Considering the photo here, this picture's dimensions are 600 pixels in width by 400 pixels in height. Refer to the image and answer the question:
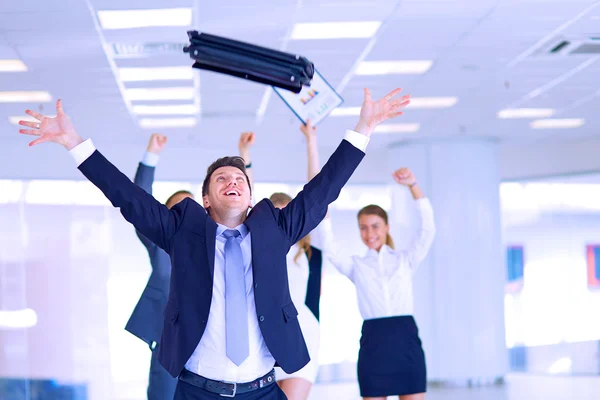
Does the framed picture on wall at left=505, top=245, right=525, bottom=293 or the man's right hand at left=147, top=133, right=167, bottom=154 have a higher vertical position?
the man's right hand at left=147, top=133, right=167, bottom=154

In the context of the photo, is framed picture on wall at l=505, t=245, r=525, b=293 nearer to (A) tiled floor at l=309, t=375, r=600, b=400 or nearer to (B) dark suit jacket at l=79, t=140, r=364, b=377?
(A) tiled floor at l=309, t=375, r=600, b=400

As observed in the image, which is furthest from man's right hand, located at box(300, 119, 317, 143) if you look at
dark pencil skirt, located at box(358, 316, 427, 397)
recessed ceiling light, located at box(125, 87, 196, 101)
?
recessed ceiling light, located at box(125, 87, 196, 101)

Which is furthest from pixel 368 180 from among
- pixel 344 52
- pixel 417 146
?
pixel 344 52

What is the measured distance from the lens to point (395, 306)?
15.5 feet

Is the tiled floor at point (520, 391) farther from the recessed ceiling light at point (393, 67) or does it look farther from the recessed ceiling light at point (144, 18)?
the recessed ceiling light at point (144, 18)

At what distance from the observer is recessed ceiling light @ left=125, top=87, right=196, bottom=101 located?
7816mm

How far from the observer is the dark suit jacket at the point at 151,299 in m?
4.26

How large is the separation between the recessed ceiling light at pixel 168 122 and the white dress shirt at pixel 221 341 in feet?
23.1

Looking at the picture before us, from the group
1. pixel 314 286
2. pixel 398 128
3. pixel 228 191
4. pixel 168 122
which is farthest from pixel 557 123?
pixel 228 191

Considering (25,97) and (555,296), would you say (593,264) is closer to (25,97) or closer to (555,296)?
(555,296)

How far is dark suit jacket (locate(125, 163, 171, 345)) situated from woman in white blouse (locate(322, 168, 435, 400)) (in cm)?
92

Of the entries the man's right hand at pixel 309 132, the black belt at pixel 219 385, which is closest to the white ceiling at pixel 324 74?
the man's right hand at pixel 309 132

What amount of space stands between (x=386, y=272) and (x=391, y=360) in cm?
51

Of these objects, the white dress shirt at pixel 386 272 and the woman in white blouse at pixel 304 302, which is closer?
the woman in white blouse at pixel 304 302
